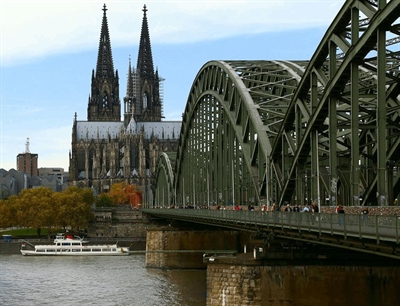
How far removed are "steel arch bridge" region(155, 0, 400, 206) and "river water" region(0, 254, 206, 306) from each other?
24.4ft

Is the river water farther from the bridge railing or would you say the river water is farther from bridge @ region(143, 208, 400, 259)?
bridge @ region(143, 208, 400, 259)

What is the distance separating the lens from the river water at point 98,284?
64.1 metres

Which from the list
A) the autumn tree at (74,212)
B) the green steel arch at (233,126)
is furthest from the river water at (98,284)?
the autumn tree at (74,212)

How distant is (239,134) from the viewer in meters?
68.8

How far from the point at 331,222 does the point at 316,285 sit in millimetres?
7297

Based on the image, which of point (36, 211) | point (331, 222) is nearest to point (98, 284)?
point (331, 222)

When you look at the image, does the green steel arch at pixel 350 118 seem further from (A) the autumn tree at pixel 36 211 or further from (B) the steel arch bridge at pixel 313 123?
(A) the autumn tree at pixel 36 211

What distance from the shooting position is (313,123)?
43.8 meters

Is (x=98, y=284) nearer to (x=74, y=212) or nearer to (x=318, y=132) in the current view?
(x=318, y=132)

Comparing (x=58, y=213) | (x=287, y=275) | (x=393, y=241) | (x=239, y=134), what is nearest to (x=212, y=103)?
(x=239, y=134)

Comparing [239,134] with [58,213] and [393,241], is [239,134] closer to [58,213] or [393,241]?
[393,241]

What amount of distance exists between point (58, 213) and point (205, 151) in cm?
6427

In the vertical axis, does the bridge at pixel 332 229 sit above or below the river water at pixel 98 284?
above

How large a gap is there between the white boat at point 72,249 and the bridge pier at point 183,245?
32.5 meters
